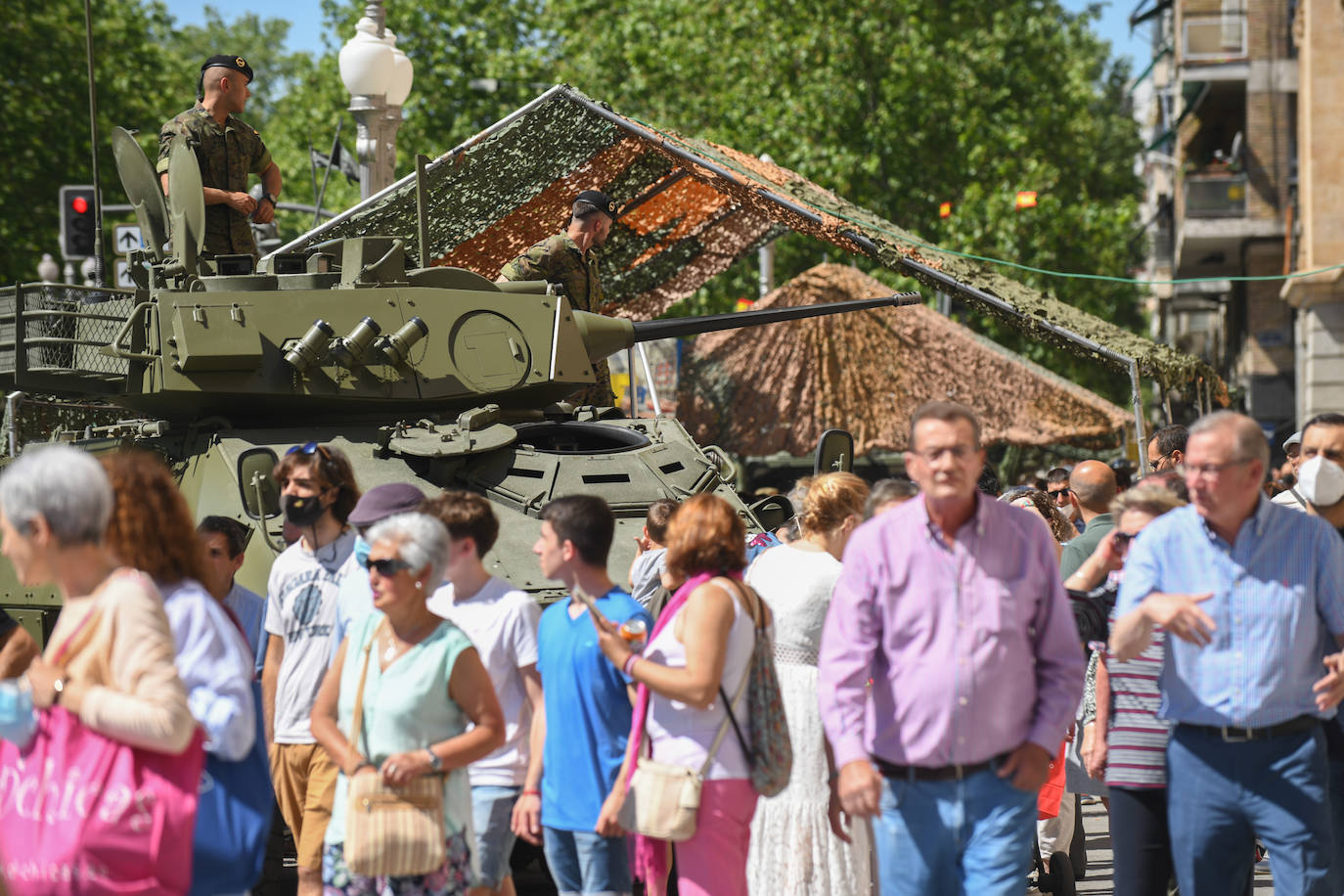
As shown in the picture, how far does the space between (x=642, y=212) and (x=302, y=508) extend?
986 centimetres

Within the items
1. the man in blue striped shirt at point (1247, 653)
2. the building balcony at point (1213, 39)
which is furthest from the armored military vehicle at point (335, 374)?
the building balcony at point (1213, 39)

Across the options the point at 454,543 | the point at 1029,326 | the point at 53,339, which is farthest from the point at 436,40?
the point at 454,543

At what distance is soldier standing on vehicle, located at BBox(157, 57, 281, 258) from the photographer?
10.2 m

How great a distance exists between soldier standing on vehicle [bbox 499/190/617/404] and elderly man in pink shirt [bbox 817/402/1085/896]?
5.78m

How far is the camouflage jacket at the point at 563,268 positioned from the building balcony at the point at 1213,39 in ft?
81.7

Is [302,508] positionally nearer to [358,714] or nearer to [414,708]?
[358,714]

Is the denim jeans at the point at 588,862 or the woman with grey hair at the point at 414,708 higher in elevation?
the woman with grey hair at the point at 414,708

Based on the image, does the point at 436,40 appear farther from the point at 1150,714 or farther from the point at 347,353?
the point at 1150,714

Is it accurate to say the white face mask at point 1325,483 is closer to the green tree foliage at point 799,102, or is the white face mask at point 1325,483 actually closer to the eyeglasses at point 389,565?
the eyeglasses at point 389,565

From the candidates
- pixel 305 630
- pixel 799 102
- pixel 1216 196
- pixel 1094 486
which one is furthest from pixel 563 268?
pixel 1216 196

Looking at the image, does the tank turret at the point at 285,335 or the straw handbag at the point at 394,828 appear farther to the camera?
the tank turret at the point at 285,335

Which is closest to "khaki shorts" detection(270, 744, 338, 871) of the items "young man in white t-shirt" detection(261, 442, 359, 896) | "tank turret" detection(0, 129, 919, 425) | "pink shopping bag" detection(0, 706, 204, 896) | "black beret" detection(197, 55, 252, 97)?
"young man in white t-shirt" detection(261, 442, 359, 896)

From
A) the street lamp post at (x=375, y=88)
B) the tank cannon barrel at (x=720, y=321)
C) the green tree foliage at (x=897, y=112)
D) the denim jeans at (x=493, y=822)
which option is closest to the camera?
the denim jeans at (x=493, y=822)

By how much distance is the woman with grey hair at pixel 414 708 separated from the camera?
5195 millimetres
